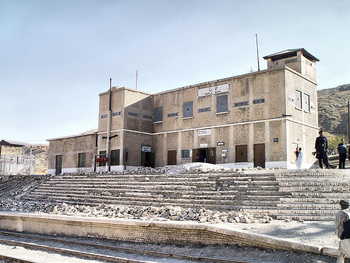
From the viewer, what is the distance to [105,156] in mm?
29891

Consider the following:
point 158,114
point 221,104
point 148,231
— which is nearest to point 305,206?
point 148,231

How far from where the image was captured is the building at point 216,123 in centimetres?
2394

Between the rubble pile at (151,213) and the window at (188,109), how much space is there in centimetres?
1284

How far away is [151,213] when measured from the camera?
14.6 metres

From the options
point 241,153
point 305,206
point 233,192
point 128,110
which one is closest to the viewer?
point 305,206

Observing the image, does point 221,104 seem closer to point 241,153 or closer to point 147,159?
point 241,153

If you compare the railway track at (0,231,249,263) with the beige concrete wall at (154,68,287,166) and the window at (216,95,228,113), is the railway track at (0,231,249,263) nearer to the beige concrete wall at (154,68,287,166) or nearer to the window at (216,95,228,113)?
the beige concrete wall at (154,68,287,166)

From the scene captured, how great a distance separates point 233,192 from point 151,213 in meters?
3.45

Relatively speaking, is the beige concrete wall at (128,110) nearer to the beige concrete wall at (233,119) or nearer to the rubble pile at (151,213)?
the beige concrete wall at (233,119)

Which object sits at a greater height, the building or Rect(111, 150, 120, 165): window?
the building

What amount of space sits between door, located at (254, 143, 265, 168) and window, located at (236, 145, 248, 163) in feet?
2.27

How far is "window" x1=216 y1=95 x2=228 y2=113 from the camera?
86.5 ft

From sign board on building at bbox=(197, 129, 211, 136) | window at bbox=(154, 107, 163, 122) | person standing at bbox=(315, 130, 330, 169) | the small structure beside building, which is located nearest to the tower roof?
sign board on building at bbox=(197, 129, 211, 136)

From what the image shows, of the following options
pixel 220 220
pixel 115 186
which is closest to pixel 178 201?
pixel 220 220
